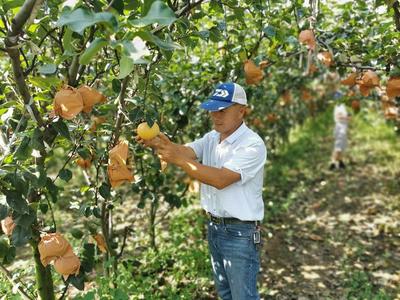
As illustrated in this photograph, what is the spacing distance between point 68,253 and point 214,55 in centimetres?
195

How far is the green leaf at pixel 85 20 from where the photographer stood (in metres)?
1.01

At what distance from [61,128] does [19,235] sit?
1.56ft

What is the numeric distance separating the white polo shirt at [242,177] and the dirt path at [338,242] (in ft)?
4.45

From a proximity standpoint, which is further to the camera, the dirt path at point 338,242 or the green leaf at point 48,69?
the dirt path at point 338,242

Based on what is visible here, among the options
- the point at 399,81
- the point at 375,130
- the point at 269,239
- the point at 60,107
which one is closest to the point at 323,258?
the point at 269,239

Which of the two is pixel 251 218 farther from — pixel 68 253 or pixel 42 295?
pixel 42 295

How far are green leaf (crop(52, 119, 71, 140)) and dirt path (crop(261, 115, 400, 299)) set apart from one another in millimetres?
2211

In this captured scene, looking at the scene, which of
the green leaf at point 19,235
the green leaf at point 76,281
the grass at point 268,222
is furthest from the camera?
the grass at point 268,222

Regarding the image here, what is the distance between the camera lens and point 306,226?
4664 mm

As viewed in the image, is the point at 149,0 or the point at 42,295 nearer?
the point at 149,0

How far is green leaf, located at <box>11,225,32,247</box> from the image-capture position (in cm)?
169

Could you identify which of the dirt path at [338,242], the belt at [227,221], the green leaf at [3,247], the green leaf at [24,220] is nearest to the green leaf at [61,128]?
the green leaf at [24,220]

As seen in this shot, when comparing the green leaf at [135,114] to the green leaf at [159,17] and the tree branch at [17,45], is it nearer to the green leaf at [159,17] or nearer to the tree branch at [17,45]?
the tree branch at [17,45]

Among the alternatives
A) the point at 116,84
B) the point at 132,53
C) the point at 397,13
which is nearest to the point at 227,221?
the point at 116,84
